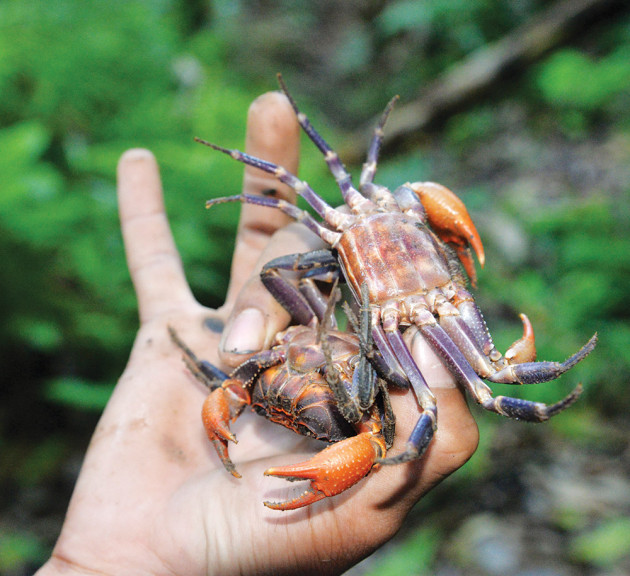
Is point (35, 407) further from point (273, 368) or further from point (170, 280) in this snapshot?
point (273, 368)

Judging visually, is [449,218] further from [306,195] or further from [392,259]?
[306,195]

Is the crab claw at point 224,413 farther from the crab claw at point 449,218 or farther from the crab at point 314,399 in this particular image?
the crab claw at point 449,218

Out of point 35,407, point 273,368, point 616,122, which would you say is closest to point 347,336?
point 273,368

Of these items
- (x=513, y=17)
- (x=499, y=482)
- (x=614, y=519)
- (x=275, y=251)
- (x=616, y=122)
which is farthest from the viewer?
(x=513, y=17)

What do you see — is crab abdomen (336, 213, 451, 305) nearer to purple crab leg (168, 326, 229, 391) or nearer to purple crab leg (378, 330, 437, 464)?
purple crab leg (378, 330, 437, 464)

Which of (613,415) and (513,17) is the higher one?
(513,17)

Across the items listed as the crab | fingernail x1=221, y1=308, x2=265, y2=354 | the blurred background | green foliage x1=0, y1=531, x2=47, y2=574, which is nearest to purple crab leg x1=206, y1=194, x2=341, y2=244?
the crab

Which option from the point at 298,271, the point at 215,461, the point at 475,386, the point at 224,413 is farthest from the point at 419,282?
the point at 215,461
